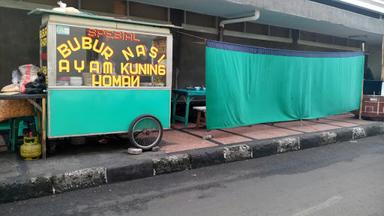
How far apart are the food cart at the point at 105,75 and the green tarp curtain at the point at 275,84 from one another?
1.25m

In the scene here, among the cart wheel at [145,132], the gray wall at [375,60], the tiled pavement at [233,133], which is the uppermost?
the gray wall at [375,60]

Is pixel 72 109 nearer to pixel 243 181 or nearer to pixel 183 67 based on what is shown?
pixel 243 181

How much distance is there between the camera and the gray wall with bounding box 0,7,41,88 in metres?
6.84

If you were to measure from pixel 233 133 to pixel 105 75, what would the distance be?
3.53 metres

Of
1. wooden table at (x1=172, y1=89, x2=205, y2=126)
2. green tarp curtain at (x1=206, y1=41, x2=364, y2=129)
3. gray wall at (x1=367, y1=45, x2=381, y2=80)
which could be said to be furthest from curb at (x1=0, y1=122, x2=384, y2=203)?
gray wall at (x1=367, y1=45, x2=381, y2=80)

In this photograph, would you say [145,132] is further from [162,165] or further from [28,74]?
[28,74]

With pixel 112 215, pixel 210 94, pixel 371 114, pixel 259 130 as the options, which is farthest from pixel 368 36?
pixel 112 215

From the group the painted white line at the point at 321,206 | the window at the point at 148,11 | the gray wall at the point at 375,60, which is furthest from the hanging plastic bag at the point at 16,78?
the gray wall at the point at 375,60

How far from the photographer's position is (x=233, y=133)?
8000 millimetres

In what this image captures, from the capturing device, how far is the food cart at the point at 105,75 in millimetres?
5207

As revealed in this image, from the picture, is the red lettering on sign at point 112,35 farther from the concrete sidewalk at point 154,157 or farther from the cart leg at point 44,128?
the concrete sidewalk at point 154,157

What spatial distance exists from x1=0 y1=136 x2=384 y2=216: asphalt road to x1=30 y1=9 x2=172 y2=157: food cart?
1.12 m

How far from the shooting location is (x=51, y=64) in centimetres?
514

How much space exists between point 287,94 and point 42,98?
573cm
